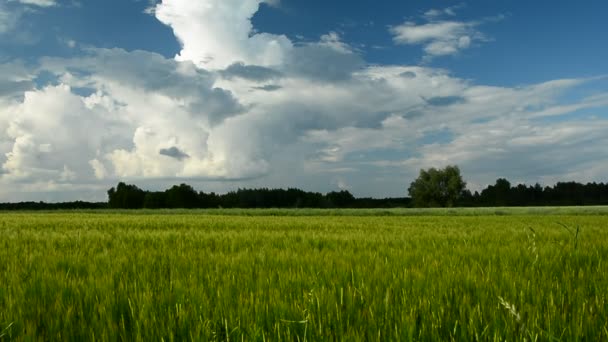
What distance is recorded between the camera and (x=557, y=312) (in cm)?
256

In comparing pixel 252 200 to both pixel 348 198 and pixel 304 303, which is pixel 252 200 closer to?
pixel 348 198

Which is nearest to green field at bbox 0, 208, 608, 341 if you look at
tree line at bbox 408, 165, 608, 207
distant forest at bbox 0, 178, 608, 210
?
distant forest at bbox 0, 178, 608, 210

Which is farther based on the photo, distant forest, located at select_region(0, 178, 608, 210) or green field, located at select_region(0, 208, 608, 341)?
distant forest, located at select_region(0, 178, 608, 210)

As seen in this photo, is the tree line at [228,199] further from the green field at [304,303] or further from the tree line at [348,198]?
the green field at [304,303]

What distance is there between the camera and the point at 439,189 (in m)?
102

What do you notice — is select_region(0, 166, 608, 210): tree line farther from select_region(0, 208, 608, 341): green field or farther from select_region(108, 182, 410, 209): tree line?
select_region(0, 208, 608, 341): green field

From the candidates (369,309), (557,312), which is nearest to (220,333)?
(369,309)

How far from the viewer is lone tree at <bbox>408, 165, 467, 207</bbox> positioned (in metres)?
102

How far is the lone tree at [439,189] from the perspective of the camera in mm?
101625

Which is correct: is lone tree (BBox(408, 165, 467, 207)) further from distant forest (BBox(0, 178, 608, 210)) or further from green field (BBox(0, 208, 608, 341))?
green field (BBox(0, 208, 608, 341))

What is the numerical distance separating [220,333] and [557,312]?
1.80 m

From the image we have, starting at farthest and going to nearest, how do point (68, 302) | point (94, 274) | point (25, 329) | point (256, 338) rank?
point (94, 274)
point (68, 302)
point (25, 329)
point (256, 338)

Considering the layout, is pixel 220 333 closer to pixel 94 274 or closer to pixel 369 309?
pixel 369 309

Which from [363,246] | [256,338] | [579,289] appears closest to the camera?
[256,338]
